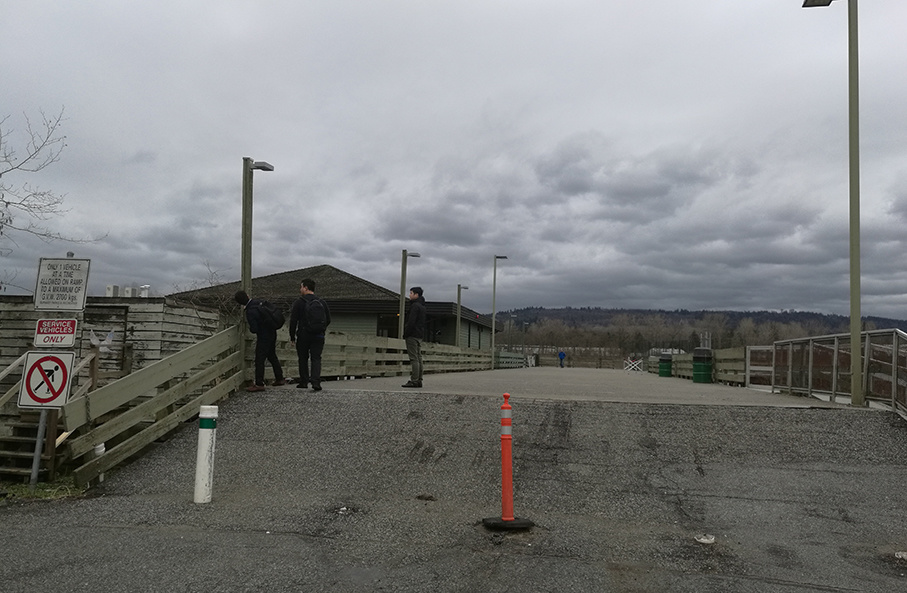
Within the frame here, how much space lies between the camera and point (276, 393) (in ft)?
34.8

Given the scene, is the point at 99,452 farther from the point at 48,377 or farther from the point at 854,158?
the point at 854,158

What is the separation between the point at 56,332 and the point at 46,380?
50cm

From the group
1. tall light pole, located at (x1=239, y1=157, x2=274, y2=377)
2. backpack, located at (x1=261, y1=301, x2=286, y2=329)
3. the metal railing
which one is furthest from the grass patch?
the metal railing

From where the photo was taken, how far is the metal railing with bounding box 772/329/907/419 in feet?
29.3

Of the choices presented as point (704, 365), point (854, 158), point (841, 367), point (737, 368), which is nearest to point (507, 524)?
point (854, 158)

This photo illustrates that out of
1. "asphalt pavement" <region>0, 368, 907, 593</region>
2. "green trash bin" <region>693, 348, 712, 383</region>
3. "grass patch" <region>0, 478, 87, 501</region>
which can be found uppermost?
"green trash bin" <region>693, 348, 712, 383</region>

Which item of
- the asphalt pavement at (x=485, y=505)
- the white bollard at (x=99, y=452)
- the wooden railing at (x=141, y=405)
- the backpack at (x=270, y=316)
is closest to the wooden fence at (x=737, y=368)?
the asphalt pavement at (x=485, y=505)

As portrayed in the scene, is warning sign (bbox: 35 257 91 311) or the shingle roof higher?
the shingle roof

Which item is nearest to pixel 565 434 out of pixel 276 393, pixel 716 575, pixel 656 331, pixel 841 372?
pixel 716 575

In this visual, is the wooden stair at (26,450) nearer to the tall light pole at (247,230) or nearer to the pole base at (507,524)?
the tall light pole at (247,230)

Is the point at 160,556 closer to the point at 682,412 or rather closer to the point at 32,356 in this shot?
the point at 32,356

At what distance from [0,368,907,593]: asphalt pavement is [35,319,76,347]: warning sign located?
1512 millimetres

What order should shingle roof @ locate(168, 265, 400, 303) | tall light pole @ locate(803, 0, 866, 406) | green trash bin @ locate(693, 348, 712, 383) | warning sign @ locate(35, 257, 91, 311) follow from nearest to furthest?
warning sign @ locate(35, 257, 91, 311) < tall light pole @ locate(803, 0, 866, 406) < green trash bin @ locate(693, 348, 712, 383) < shingle roof @ locate(168, 265, 400, 303)

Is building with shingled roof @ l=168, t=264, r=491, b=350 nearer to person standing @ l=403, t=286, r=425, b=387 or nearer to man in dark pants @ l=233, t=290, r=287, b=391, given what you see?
→ person standing @ l=403, t=286, r=425, b=387
